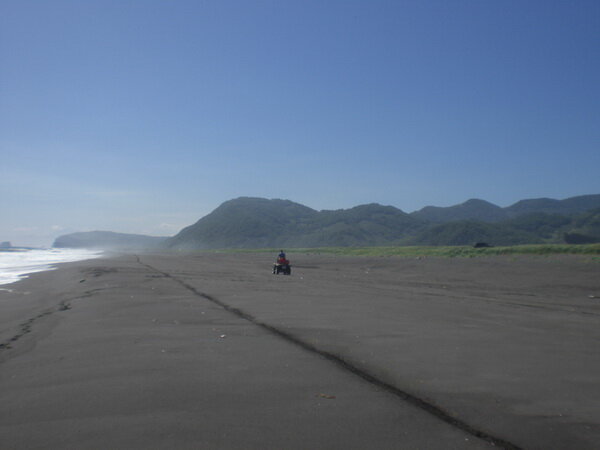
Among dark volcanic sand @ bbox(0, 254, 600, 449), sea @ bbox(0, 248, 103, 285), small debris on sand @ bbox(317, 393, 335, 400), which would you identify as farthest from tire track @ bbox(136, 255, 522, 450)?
sea @ bbox(0, 248, 103, 285)

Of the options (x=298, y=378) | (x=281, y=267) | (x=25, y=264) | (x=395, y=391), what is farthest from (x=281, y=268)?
(x=25, y=264)

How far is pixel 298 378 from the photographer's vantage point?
5.93 meters

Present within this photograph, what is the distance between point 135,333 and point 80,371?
276cm

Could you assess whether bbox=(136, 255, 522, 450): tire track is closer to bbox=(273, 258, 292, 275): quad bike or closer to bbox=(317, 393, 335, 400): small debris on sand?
bbox=(317, 393, 335, 400): small debris on sand

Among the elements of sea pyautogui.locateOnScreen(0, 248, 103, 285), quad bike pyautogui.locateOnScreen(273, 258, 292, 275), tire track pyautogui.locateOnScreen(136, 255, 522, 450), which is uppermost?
sea pyautogui.locateOnScreen(0, 248, 103, 285)

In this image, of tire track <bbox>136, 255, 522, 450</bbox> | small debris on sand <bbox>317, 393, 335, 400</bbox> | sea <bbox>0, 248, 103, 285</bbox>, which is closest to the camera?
tire track <bbox>136, 255, 522, 450</bbox>

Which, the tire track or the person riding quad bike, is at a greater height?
the person riding quad bike

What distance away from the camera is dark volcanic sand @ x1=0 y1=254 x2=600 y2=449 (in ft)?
13.8

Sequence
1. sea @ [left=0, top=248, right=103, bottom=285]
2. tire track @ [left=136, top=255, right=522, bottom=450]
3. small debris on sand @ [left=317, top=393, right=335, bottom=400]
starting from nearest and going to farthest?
tire track @ [left=136, top=255, right=522, bottom=450]
small debris on sand @ [left=317, top=393, right=335, bottom=400]
sea @ [left=0, top=248, right=103, bottom=285]

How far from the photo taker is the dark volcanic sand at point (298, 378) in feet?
13.8

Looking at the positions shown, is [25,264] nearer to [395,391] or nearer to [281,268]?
[281,268]

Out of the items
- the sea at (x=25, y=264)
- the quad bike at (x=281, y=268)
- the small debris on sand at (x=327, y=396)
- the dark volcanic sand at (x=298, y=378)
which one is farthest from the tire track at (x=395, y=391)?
the sea at (x=25, y=264)

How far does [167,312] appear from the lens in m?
11.9

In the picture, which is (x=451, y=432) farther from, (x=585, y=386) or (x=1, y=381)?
(x=1, y=381)
